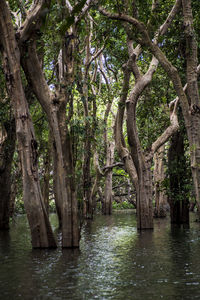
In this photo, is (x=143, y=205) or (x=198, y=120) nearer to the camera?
(x=198, y=120)

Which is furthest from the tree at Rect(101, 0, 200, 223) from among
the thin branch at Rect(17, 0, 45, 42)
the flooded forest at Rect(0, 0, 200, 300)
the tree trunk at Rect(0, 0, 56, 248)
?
the tree trunk at Rect(0, 0, 56, 248)

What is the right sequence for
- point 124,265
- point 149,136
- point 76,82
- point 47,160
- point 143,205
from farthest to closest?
point 47,160 → point 149,136 → point 143,205 → point 76,82 → point 124,265

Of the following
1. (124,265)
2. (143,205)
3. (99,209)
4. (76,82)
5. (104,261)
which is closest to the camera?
(124,265)

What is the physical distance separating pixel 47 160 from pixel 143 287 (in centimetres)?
1426

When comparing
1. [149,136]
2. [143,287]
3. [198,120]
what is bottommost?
[143,287]

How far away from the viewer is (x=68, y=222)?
33.3 feet

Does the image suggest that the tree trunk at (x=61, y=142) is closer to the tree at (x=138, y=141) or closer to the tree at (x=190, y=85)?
the tree at (x=190, y=85)

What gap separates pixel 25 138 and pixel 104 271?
13.0 ft

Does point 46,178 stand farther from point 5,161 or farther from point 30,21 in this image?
point 30,21

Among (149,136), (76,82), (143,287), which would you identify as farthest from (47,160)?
(143,287)

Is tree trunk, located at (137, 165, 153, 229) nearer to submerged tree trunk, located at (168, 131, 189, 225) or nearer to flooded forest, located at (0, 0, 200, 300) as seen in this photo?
flooded forest, located at (0, 0, 200, 300)

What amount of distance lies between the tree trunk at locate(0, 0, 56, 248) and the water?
0.77 metres

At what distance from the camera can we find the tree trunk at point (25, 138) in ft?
31.9

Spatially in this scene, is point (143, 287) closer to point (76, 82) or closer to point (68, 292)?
point (68, 292)
